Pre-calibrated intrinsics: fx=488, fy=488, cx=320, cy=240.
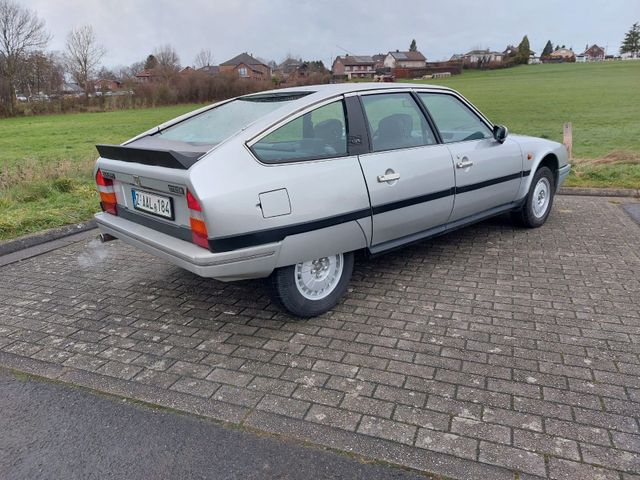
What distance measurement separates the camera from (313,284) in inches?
144

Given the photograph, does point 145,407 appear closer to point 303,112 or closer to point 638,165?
point 303,112

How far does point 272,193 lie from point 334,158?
2.10 feet

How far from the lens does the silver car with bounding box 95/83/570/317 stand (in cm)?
309

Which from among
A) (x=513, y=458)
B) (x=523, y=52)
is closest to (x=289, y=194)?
(x=513, y=458)

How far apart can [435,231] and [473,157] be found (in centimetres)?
82

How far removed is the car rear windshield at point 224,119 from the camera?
3.56 meters

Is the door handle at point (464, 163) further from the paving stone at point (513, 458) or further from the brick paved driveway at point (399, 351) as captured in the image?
the paving stone at point (513, 458)

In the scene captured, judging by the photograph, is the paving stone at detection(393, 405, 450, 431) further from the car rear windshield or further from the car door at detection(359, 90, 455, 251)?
the car rear windshield

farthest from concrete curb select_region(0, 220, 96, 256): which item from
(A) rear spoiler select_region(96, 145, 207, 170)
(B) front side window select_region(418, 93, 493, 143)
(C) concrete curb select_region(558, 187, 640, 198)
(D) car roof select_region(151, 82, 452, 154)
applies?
(C) concrete curb select_region(558, 187, 640, 198)

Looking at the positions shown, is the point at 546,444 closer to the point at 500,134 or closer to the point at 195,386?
the point at 195,386

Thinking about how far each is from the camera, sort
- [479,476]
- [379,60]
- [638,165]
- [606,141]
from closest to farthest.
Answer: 1. [479,476]
2. [638,165]
3. [606,141]
4. [379,60]

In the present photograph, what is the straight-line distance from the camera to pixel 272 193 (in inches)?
124

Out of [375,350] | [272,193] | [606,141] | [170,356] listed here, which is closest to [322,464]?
[375,350]

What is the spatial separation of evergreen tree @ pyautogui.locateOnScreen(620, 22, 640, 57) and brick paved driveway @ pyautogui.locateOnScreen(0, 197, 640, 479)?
134 meters
